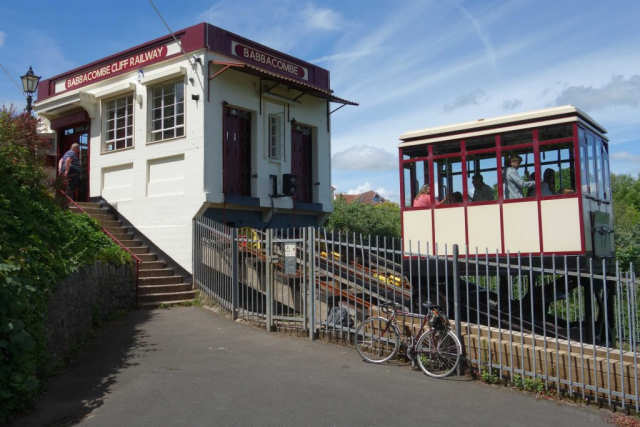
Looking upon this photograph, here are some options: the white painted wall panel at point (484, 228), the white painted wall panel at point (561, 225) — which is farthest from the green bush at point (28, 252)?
A: the white painted wall panel at point (561, 225)

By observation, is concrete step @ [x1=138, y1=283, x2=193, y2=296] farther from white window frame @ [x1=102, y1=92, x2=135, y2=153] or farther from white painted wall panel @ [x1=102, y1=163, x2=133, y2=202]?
white window frame @ [x1=102, y1=92, x2=135, y2=153]

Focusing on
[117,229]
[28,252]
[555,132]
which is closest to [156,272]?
[117,229]

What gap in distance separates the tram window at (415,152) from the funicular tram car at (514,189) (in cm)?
2

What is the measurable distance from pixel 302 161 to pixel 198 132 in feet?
13.6

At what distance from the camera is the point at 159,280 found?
12891mm

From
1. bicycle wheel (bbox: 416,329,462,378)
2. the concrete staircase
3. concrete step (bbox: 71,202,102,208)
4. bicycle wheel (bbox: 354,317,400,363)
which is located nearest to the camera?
bicycle wheel (bbox: 416,329,462,378)

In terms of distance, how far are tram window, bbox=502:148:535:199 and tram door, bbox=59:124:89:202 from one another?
1236cm

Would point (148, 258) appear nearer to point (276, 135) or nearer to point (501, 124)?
point (276, 135)

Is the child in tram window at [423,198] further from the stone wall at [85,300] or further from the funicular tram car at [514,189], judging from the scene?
the stone wall at [85,300]

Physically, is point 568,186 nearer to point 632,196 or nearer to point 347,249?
point 347,249

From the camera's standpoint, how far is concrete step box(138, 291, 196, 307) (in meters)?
12.2

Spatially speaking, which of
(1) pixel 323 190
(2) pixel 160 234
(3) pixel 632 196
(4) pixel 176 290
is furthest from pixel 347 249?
(3) pixel 632 196

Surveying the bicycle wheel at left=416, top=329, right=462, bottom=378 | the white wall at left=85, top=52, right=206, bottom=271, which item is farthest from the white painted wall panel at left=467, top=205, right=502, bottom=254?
the white wall at left=85, top=52, right=206, bottom=271

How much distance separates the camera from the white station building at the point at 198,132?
45.8 feet
